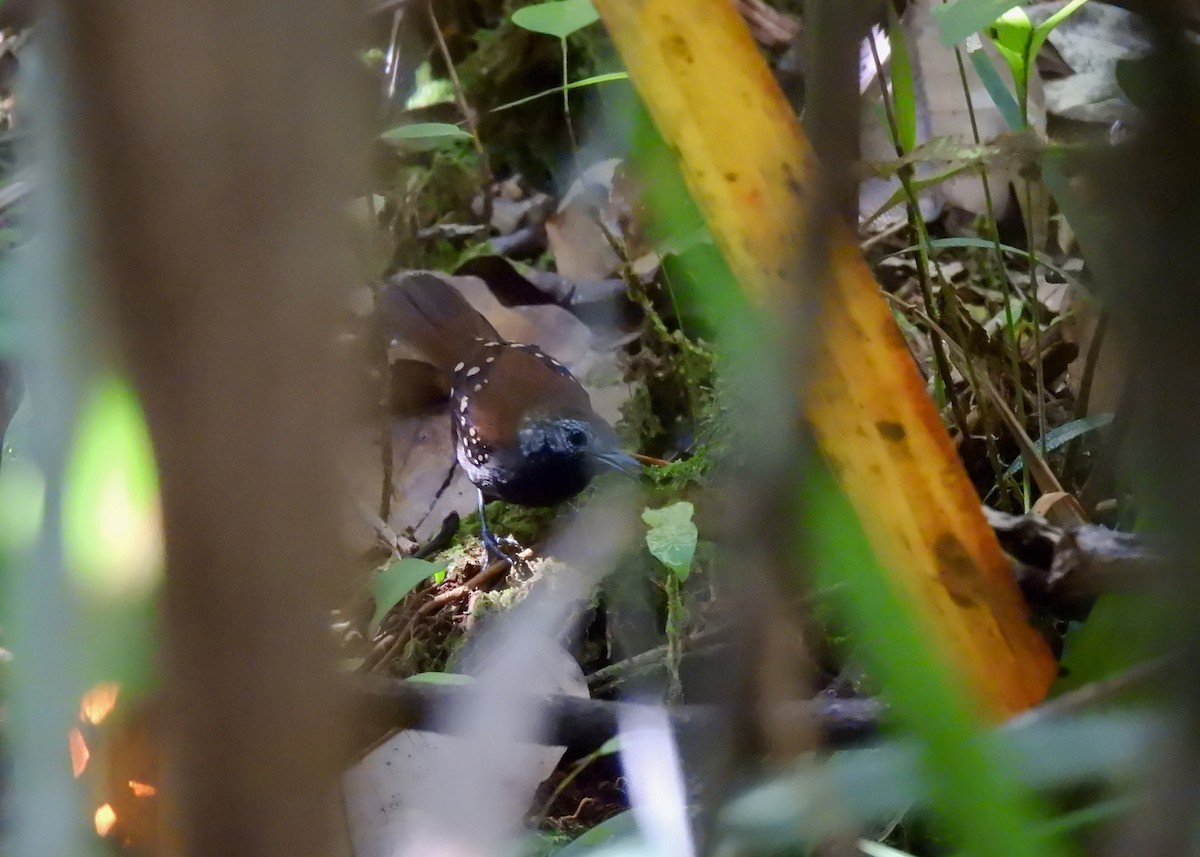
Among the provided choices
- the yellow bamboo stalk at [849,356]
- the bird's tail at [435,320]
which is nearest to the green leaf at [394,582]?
the yellow bamboo stalk at [849,356]

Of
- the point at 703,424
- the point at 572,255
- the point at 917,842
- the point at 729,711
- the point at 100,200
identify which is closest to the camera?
the point at 100,200

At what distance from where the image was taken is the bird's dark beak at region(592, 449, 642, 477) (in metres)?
2.18

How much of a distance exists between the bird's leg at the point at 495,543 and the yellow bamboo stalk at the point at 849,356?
3.92 feet

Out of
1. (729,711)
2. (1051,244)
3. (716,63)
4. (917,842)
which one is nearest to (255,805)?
(729,711)

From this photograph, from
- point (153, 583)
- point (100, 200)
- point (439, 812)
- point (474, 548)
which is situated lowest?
point (474, 548)

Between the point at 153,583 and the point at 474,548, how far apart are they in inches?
71.8

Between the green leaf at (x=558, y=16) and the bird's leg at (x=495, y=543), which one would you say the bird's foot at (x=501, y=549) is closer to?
the bird's leg at (x=495, y=543)

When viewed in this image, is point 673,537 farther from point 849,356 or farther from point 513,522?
point 513,522

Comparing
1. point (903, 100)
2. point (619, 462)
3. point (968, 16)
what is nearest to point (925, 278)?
point (903, 100)

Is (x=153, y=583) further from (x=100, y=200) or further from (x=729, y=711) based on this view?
(x=729, y=711)

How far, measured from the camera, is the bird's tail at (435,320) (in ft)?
9.25

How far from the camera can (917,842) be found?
120 cm

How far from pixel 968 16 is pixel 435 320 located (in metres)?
1.90

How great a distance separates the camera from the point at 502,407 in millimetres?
2582
